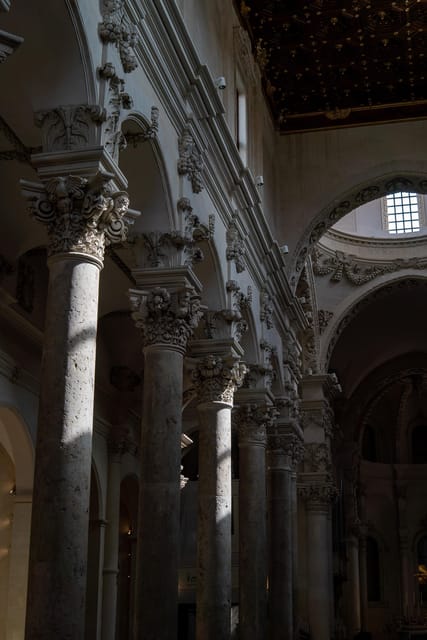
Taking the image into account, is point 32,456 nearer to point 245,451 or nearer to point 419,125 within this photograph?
point 245,451

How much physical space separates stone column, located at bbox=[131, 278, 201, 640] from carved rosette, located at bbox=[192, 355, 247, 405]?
8.32 ft

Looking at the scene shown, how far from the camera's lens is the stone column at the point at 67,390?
295 inches

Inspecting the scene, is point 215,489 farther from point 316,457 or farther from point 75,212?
point 316,457

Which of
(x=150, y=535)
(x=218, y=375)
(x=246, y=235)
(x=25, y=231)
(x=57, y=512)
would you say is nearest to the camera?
(x=57, y=512)

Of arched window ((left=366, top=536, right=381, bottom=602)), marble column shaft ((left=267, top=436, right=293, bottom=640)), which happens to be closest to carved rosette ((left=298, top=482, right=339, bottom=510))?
marble column shaft ((left=267, top=436, right=293, bottom=640))

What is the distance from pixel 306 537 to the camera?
27266mm

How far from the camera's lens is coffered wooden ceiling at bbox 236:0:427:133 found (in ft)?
57.7

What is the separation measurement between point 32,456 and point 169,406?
4.40 metres

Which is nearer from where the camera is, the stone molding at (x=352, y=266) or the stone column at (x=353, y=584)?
the stone molding at (x=352, y=266)

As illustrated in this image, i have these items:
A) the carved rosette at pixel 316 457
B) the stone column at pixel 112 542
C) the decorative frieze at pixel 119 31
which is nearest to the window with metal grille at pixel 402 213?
the carved rosette at pixel 316 457

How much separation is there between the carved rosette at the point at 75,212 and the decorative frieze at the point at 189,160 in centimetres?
331

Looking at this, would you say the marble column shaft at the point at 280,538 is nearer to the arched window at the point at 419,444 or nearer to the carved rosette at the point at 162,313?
the carved rosette at the point at 162,313

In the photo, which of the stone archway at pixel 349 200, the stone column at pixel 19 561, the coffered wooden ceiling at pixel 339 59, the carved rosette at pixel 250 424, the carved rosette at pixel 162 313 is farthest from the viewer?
the stone archway at pixel 349 200

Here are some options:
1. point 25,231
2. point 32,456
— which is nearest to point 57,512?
point 25,231
